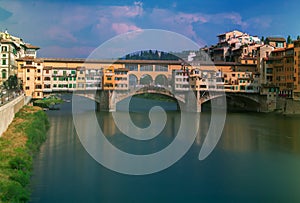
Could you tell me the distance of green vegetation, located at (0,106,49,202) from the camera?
10.7 metres

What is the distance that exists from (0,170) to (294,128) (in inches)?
866

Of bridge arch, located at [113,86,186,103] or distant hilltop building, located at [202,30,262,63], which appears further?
distant hilltop building, located at [202,30,262,63]

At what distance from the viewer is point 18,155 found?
1452 centimetres

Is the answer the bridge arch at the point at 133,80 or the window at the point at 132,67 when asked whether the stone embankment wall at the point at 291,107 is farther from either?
the window at the point at 132,67

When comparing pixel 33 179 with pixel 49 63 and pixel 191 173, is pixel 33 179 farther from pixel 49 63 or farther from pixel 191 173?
pixel 49 63

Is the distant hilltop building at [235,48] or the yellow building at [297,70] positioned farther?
the distant hilltop building at [235,48]

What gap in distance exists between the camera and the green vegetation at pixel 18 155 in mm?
10737

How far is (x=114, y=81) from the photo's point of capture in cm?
3769

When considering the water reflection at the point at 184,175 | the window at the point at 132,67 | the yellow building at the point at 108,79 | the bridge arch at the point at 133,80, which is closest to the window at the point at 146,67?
Result: the window at the point at 132,67

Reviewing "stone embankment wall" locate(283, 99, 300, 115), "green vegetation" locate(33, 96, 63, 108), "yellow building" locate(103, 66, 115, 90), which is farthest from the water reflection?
"green vegetation" locate(33, 96, 63, 108)

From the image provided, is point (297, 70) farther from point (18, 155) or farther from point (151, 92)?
point (18, 155)

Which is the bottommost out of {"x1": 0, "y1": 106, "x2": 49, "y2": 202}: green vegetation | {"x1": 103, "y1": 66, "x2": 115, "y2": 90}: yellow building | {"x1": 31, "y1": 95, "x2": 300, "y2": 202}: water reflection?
{"x1": 31, "y1": 95, "x2": 300, "y2": 202}: water reflection

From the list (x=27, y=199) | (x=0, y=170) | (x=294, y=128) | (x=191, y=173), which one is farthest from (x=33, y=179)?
(x=294, y=128)

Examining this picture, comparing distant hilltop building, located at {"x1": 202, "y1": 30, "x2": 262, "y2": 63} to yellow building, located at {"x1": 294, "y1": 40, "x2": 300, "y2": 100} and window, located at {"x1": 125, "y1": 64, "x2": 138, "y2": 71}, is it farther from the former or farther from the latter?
window, located at {"x1": 125, "y1": 64, "x2": 138, "y2": 71}
